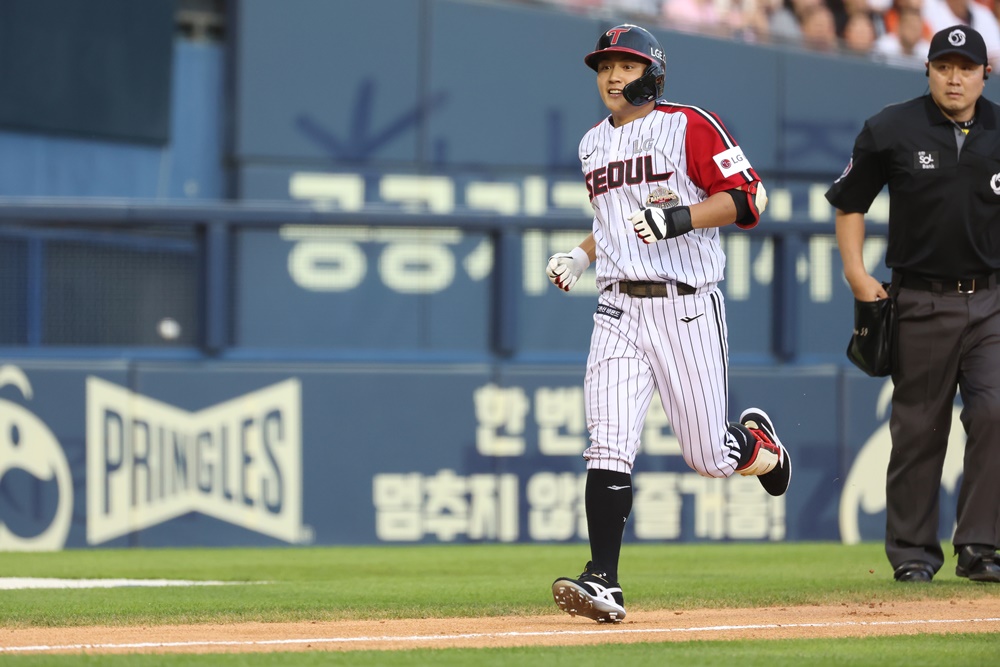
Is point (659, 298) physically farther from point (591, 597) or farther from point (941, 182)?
point (941, 182)

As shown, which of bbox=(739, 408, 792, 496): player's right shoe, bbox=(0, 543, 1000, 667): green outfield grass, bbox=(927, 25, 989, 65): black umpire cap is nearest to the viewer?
bbox=(0, 543, 1000, 667): green outfield grass

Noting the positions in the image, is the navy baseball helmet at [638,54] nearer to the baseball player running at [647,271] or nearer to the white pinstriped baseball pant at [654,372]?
the baseball player running at [647,271]

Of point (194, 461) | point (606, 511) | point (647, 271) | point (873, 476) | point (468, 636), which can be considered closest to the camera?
point (468, 636)

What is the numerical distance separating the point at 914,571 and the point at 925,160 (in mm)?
1609

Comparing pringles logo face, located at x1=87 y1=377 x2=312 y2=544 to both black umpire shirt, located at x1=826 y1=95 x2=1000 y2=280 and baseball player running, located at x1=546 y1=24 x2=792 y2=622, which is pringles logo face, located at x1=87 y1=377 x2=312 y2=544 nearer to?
baseball player running, located at x1=546 y1=24 x2=792 y2=622

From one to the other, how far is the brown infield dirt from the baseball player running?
32cm

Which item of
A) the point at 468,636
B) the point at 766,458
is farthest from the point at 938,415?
the point at 468,636

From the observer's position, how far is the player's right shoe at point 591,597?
4.70m

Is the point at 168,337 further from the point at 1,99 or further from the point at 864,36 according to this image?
the point at 864,36

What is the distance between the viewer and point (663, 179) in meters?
5.09

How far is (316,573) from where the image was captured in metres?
7.01

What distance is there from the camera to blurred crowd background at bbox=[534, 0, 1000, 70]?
13117mm

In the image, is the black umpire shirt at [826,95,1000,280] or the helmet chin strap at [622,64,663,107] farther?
the black umpire shirt at [826,95,1000,280]

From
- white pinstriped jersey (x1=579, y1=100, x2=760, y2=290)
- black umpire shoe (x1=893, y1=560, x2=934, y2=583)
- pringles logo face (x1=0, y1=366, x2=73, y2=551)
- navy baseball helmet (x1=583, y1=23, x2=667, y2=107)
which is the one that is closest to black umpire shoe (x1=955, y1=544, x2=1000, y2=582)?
black umpire shoe (x1=893, y1=560, x2=934, y2=583)
